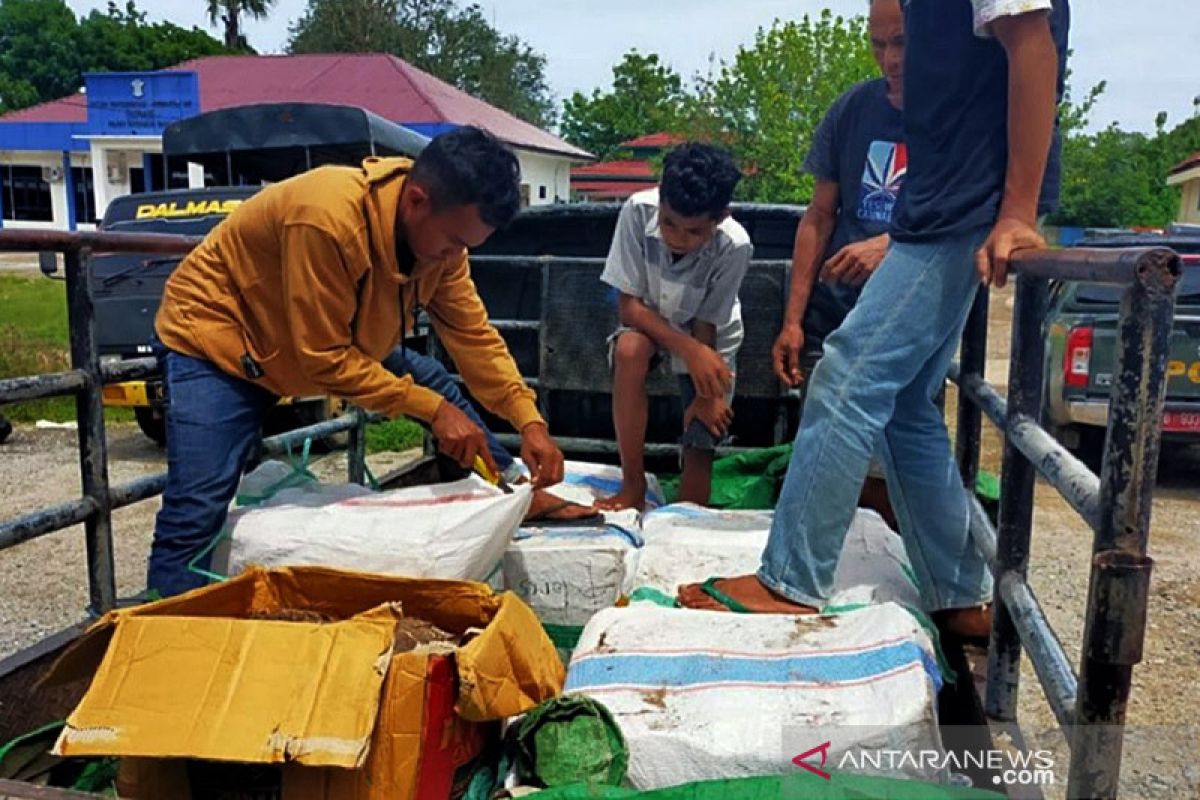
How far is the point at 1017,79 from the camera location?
6.48ft

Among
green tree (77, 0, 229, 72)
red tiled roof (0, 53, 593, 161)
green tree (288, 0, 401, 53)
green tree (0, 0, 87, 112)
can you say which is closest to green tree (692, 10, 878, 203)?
red tiled roof (0, 53, 593, 161)

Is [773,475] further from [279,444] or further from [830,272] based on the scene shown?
[279,444]

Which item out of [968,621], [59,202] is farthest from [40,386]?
[59,202]

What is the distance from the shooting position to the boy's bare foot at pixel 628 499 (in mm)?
3375

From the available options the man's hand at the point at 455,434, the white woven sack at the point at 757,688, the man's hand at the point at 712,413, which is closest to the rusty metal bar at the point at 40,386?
the man's hand at the point at 455,434

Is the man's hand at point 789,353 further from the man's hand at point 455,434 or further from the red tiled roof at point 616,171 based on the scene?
the red tiled roof at point 616,171

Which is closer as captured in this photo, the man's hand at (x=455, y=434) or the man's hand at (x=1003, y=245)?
the man's hand at (x=1003, y=245)

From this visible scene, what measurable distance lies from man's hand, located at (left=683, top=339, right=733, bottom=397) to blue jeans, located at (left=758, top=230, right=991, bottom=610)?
1013mm

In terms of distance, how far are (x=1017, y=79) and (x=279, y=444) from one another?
220 cm

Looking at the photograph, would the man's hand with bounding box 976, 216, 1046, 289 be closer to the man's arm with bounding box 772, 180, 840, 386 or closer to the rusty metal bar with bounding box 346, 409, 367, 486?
the man's arm with bounding box 772, 180, 840, 386

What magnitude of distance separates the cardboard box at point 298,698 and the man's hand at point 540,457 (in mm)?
1028

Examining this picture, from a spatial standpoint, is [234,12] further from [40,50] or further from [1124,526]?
[1124,526]

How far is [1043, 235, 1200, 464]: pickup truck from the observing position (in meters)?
7.41

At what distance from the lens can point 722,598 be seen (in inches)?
93.5
